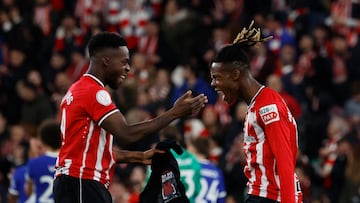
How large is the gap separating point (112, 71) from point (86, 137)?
1.80 ft

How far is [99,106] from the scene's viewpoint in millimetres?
7645

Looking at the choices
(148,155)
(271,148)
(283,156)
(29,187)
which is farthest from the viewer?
(29,187)

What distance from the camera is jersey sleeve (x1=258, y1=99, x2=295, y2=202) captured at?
7.47 metres

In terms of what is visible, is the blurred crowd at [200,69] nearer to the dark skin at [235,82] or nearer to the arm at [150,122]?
the dark skin at [235,82]

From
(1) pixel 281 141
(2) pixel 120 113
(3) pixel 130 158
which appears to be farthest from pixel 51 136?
(1) pixel 281 141

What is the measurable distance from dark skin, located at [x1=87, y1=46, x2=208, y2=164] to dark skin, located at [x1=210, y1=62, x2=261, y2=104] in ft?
1.11

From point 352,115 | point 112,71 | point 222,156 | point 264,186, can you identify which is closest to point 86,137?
point 112,71

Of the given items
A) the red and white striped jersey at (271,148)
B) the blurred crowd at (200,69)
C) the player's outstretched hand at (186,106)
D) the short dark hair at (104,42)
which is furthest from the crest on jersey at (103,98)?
the blurred crowd at (200,69)

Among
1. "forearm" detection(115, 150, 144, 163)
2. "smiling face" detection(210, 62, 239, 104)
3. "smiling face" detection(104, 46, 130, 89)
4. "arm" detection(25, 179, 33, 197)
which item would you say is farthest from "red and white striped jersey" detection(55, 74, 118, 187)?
"arm" detection(25, 179, 33, 197)

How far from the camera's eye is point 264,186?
25.7 ft

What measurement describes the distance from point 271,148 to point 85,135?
1.40 metres

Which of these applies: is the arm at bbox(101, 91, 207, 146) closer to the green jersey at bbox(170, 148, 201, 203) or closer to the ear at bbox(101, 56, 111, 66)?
the ear at bbox(101, 56, 111, 66)

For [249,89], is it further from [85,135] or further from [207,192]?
[207,192]

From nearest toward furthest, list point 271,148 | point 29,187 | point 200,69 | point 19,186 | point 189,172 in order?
point 271,148 → point 189,172 → point 29,187 → point 19,186 → point 200,69
